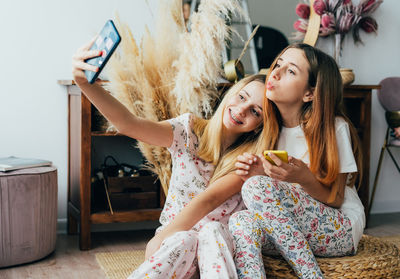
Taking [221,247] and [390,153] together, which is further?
[390,153]

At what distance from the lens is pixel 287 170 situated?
1.28 metres

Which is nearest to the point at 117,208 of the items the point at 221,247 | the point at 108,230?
the point at 108,230

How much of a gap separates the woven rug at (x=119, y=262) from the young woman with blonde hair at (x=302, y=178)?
62cm

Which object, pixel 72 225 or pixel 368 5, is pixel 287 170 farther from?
pixel 368 5

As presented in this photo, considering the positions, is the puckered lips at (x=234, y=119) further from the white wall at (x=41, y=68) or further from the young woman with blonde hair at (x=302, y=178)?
the white wall at (x=41, y=68)

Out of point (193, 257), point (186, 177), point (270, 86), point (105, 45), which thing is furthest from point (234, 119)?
point (105, 45)

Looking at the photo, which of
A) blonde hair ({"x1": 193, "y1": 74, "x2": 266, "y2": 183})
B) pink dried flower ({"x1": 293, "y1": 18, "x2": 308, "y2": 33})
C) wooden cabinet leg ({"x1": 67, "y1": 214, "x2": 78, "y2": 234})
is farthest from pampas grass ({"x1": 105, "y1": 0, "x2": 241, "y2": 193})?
pink dried flower ({"x1": 293, "y1": 18, "x2": 308, "y2": 33})

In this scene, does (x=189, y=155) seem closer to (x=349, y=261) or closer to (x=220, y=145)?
→ (x=220, y=145)

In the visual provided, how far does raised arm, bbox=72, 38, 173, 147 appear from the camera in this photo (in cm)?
111

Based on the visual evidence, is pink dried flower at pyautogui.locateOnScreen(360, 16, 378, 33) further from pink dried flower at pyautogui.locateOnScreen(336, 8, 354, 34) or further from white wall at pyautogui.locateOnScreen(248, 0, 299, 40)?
→ white wall at pyautogui.locateOnScreen(248, 0, 299, 40)

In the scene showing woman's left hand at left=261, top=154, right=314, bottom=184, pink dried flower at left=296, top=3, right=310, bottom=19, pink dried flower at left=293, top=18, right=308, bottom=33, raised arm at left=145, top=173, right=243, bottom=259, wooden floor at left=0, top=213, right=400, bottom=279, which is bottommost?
wooden floor at left=0, top=213, right=400, bottom=279

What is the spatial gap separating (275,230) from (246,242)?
0.35ft

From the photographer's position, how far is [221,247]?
119 centimetres

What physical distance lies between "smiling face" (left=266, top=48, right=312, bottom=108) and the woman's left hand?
0.94 feet
